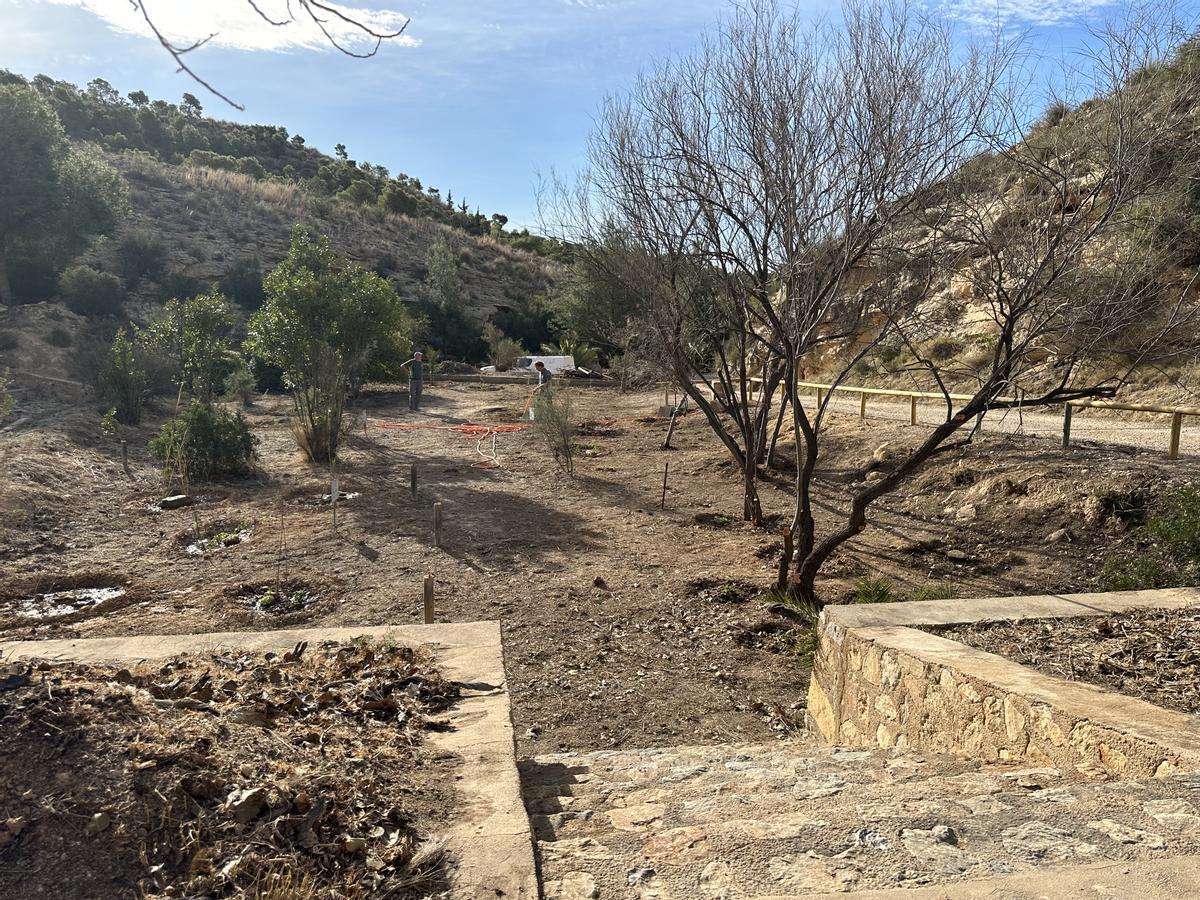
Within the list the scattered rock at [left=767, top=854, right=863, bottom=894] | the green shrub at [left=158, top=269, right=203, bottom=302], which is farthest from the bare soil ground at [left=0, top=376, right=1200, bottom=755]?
the green shrub at [left=158, top=269, right=203, bottom=302]

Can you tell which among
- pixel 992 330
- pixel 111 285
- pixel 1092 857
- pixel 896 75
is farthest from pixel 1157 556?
pixel 111 285

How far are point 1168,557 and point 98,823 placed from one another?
7.49 meters

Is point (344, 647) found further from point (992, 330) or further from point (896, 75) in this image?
point (992, 330)

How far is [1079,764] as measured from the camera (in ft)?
9.43

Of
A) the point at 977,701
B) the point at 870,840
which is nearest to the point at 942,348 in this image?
the point at 977,701

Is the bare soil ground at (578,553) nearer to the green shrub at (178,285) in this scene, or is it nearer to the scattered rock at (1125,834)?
the scattered rock at (1125,834)

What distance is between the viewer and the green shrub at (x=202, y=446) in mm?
11500

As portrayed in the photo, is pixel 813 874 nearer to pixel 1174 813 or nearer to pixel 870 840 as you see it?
pixel 870 840

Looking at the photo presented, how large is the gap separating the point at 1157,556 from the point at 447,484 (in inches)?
338

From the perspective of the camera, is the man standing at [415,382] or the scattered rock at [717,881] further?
the man standing at [415,382]

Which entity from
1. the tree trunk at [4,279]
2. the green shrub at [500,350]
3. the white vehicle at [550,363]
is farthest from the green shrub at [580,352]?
the tree trunk at [4,279]

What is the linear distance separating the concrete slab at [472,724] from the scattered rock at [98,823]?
2.62 ft

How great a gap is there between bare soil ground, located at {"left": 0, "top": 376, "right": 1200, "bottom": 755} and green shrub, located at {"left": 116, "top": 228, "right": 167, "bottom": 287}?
20.3 metres

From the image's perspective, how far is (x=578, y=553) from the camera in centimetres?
862
